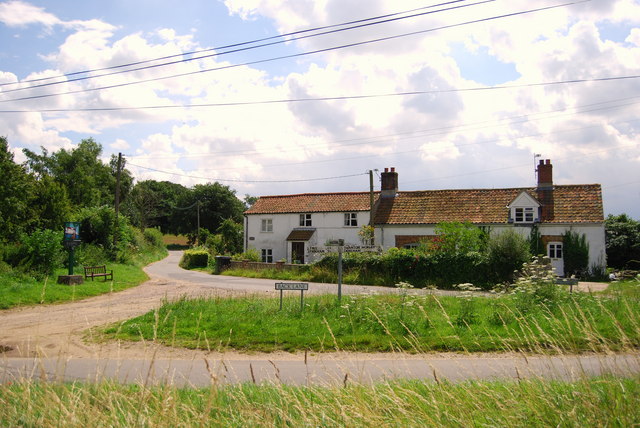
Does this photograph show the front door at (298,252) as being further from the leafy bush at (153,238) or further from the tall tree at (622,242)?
the tall tree at (622,242)

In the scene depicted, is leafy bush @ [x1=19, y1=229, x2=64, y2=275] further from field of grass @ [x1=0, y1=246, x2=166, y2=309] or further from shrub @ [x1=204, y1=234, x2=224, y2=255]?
shrub @ [x1=204, y1=234, x2=224, y2=255]

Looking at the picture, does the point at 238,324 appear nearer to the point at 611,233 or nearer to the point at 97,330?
the point at 97,330

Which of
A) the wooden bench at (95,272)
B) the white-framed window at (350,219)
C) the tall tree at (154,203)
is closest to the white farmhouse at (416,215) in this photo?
the white-framed window at (350,219)

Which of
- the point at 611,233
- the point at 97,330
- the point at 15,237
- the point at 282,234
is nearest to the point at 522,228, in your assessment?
the point at 611,233

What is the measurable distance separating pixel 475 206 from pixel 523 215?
3841mm

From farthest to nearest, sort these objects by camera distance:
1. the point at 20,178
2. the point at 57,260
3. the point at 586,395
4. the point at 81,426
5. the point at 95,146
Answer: the point at 95,146
the point at 20,178
the point at 57,260
the point at 586,395
the point at 81,426

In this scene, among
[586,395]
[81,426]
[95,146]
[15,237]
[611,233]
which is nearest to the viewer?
[81,426]

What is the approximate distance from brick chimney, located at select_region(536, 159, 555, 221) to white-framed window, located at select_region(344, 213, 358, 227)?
14.6m

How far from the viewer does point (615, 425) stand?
3.51m

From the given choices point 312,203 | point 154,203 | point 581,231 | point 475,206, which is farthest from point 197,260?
point 154,203

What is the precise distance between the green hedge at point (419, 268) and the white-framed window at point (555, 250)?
1066 cm

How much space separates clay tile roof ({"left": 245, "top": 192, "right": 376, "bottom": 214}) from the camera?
42.3m

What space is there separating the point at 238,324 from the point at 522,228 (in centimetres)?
2825

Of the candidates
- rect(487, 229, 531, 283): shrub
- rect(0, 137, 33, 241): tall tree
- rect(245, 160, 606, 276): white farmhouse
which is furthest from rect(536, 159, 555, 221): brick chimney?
rect(0, 137, 33, 241): tall tree
